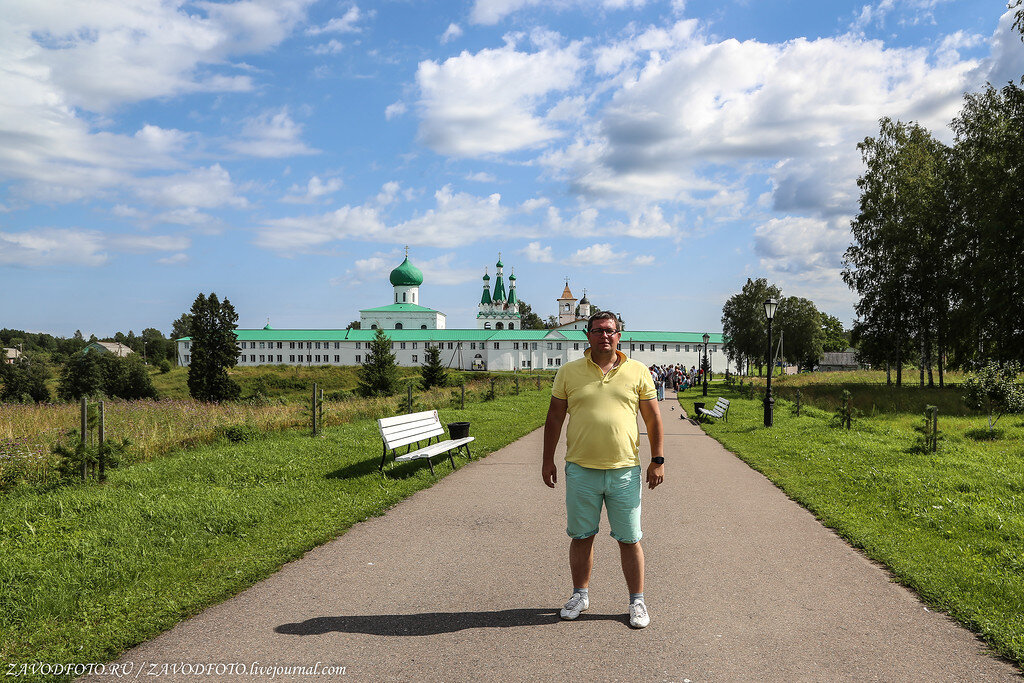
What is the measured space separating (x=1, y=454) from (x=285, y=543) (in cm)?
561

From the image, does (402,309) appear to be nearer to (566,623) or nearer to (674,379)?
(674,379)

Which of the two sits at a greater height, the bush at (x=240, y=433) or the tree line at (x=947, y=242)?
the tree line at (x=947, y=242)

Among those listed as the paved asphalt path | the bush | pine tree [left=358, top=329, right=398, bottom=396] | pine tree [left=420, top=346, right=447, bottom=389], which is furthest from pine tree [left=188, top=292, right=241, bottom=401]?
the paved asphalt path

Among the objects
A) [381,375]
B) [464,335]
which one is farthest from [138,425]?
[464,335]

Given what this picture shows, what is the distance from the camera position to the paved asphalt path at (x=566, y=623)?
381 centimetres

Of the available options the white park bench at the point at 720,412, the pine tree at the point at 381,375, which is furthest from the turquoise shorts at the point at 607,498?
the pine tree at the point at 381,375

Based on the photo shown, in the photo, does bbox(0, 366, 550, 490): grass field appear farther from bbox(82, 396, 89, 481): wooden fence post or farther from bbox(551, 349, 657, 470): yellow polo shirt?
bbox(551, 349, 657, 470): yellow polo shirt

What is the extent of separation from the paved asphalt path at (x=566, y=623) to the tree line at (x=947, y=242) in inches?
791

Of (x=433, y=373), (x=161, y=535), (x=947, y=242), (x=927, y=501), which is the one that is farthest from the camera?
(x=433, y=373)

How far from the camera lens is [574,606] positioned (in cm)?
446

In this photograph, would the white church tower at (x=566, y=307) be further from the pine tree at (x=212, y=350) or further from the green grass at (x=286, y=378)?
the pine tree at (x=212, y=350)

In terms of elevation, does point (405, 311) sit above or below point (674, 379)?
above

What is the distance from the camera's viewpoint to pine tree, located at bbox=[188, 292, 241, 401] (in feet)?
195

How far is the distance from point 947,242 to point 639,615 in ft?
118
